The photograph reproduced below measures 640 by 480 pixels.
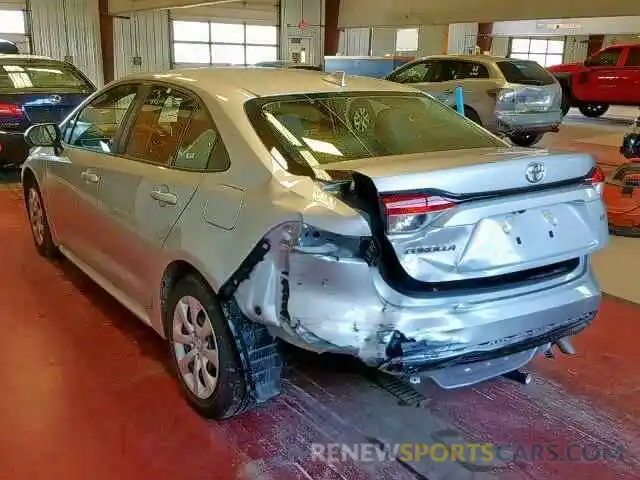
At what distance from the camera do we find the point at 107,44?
16172 millimetres

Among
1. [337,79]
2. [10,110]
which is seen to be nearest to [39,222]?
[337,79]

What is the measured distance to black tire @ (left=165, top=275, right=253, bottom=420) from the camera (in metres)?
2.45

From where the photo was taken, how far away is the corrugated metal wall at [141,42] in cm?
1661

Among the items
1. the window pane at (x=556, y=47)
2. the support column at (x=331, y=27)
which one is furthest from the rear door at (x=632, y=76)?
the window pane at (x=556, y=47)

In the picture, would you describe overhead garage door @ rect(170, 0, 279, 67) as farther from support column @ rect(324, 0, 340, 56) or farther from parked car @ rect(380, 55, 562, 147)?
parked car @ rect(380, 55, 562, 147)

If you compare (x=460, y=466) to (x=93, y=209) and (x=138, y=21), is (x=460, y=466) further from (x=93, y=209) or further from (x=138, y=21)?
(x=138, y=21)

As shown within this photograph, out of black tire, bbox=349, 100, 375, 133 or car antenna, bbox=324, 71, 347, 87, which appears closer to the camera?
black tire, bbox=349, 100, 375, 133

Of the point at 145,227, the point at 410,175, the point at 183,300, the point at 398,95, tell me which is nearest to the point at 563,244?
the point at 410,175

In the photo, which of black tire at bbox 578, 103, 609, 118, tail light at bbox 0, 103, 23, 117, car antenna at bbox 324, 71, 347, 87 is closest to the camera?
car antenna at bbox 324, 71, 347, 87

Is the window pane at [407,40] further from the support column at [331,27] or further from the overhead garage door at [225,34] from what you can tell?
the overhead garage door at [225,34]

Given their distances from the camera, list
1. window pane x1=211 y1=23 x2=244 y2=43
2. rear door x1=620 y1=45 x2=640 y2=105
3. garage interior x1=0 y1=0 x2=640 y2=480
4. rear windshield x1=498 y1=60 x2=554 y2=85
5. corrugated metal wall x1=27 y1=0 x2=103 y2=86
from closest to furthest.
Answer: garage interior x1=0 y1=0 x2=640 y2=480, rear windshield x1=498 y1=60 x2=554 y2=85, rear door x1=620 y1=45 x2=640 y2=105, corrugated metal wall x1=27 y1=0 x2=103 y2=86, window pane x1=211 y1=23 x2=244 y2=43

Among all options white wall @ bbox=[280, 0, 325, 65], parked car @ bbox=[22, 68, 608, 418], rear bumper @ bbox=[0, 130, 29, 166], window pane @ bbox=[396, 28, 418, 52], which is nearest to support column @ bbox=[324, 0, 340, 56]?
white wall @ bbox=[280, 0, 325, 65]

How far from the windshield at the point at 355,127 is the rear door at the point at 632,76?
13285mm

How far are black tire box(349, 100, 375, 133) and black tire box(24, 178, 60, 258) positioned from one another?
8.65 ft
